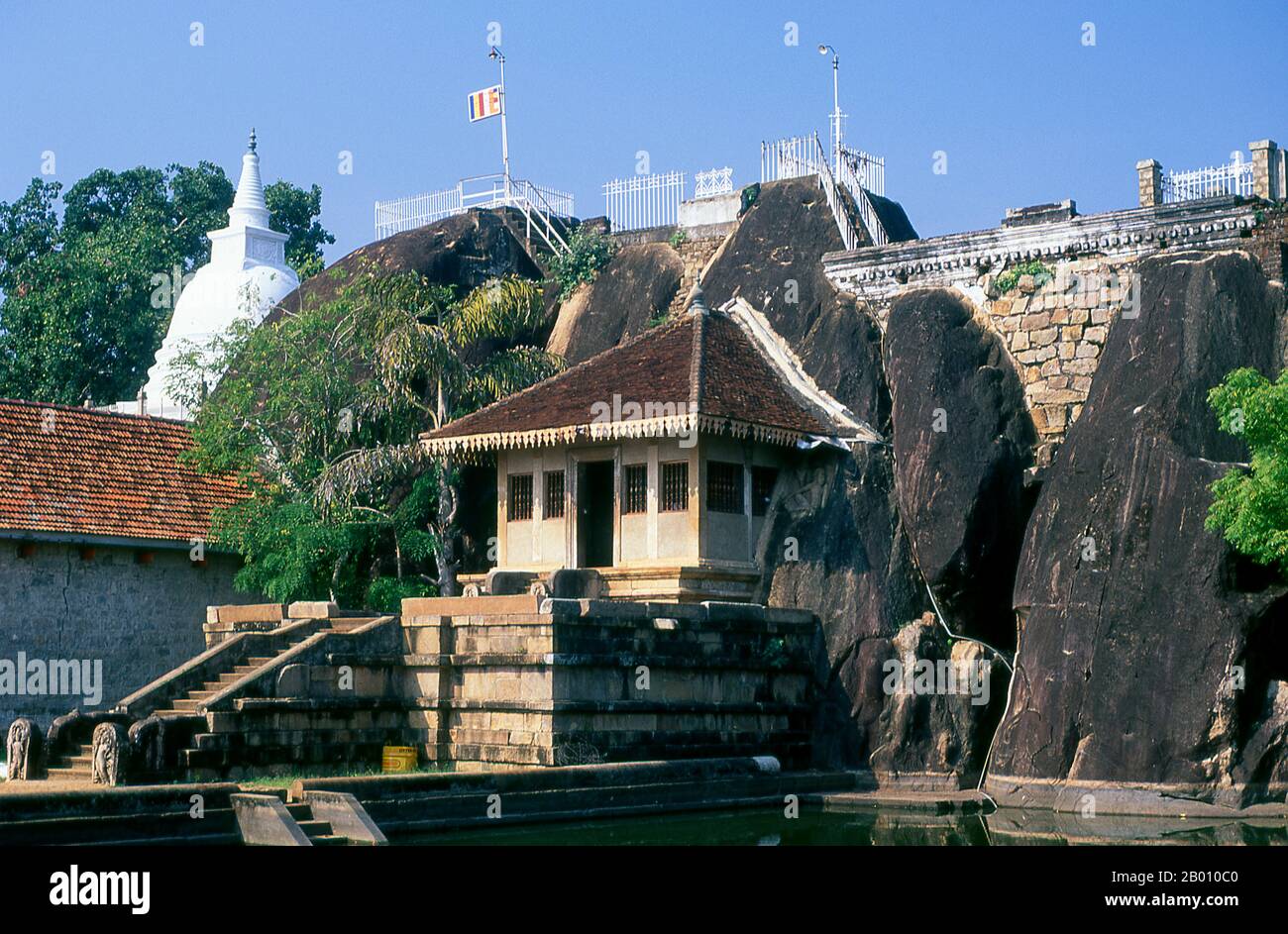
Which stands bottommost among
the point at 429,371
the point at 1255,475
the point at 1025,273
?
the point at 1255,475

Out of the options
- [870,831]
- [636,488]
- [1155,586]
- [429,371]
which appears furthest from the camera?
[429,371]

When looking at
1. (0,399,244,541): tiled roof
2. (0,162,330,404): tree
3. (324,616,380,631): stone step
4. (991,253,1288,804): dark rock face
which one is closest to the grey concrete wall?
(0,399,244,541): tiled roof

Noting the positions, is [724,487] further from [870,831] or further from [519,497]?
[870,831]

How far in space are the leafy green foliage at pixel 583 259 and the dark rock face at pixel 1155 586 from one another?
11.3 meters

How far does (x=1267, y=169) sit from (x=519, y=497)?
11.9m

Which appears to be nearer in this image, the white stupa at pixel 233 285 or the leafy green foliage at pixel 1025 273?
the leafy green foliage at pixel 1025 273

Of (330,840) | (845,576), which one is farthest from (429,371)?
(330,840)

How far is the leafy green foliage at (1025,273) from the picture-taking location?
23375mm

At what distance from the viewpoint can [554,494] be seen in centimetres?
2350

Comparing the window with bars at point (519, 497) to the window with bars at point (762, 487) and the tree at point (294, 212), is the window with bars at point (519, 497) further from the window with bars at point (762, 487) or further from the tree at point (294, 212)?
the tree at point (294, 212)

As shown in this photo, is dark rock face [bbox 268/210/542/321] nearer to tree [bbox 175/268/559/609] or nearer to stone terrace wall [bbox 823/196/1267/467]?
tree [bbox 175/268/559/609]

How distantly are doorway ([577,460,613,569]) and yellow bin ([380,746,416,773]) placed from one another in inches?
197

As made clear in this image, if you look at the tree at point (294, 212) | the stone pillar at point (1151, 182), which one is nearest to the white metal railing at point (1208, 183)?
the stone pillar at point (1151, 182)

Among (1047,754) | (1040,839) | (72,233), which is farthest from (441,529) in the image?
(72,233)
